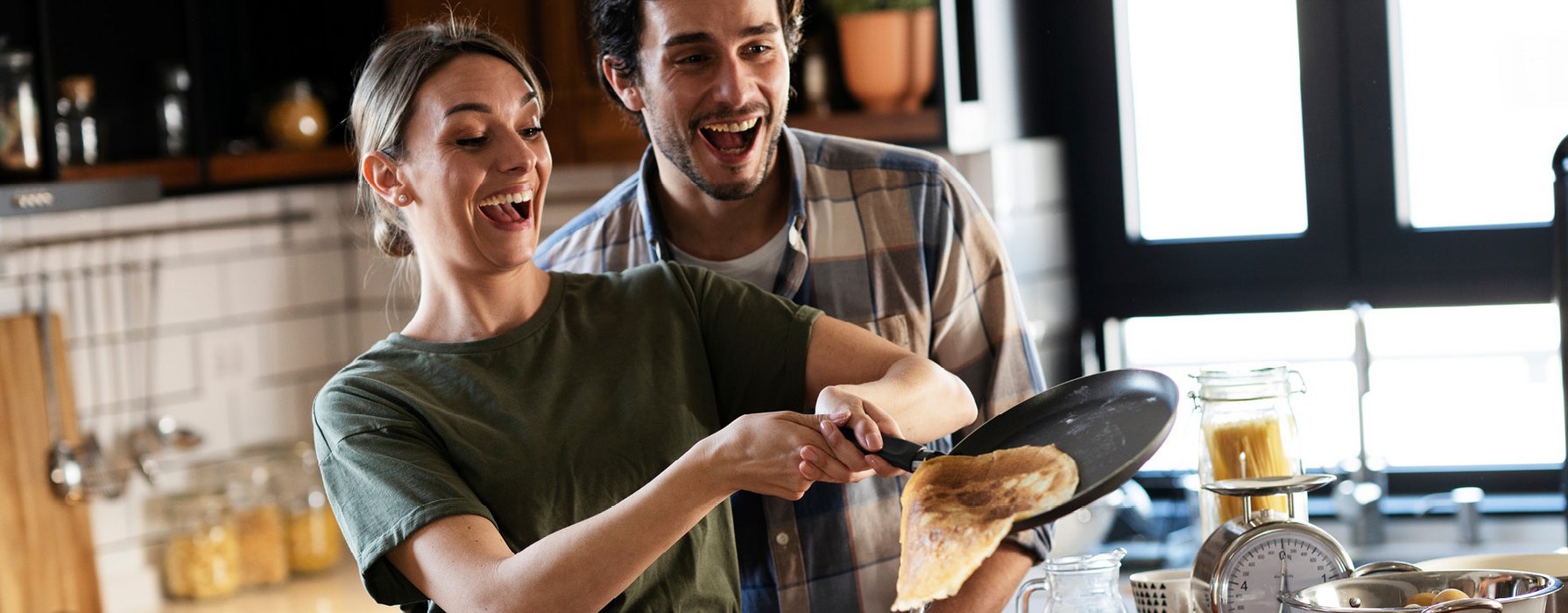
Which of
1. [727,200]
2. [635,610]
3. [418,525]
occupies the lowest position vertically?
[635,610]

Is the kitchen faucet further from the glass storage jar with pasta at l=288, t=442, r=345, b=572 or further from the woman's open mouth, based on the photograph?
the glass storage jar with pasta at l=288, t=442, r=345, b=572

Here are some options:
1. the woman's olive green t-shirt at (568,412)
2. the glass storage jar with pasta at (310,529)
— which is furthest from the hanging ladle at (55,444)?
the woman's olive green t-shirt at (568,412)

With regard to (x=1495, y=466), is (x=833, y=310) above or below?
above

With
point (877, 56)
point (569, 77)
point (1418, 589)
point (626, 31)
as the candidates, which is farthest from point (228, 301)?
point (1418, 589)

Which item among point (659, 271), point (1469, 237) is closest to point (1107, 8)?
point (1469, 237)

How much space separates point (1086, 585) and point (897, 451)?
Answer: 0.61 ft

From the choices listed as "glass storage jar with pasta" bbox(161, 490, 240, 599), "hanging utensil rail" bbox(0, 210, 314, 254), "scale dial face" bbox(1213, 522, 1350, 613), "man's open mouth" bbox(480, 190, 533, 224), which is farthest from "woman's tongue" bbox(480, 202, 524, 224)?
"glass storage jar with pasta" bbox(161, 490, 240, 599)

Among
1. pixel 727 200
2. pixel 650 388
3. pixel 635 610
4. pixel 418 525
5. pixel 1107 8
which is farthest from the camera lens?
pixel 1107 8

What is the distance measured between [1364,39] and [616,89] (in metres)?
1.57

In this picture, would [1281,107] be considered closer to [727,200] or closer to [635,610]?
[727,200]

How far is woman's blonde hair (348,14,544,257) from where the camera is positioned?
1.47m

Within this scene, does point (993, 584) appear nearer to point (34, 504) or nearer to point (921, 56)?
point (921, 56)

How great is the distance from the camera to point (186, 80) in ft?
9.63

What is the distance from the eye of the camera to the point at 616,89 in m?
1.83
